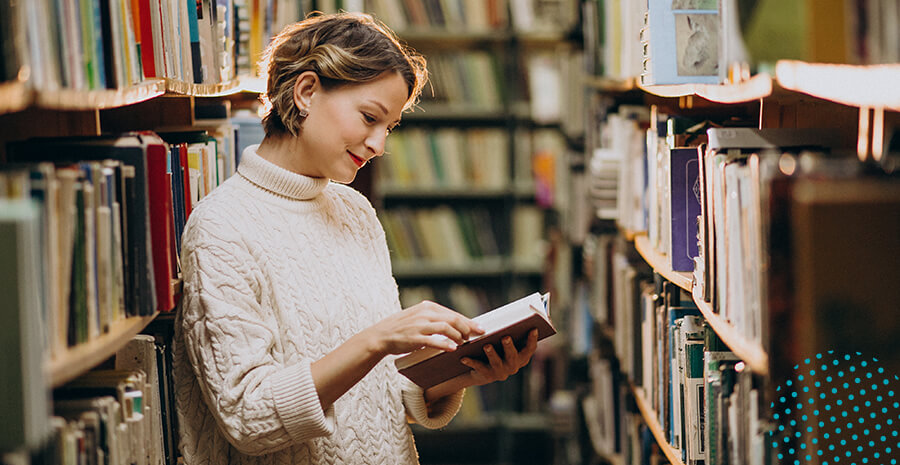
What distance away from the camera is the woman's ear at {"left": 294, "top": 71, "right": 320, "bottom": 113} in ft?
4.99

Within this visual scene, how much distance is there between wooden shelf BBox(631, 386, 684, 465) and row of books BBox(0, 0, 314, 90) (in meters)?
1.24

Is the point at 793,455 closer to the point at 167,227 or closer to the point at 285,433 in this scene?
the point at 285,433

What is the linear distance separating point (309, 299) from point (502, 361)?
0.37m

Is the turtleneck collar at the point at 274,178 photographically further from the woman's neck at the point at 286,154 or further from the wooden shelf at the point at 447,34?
the wooden shelf at the point at 447,34

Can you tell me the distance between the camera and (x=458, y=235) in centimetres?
410

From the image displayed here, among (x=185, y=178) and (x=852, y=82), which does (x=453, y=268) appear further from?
(x=852, y=82)

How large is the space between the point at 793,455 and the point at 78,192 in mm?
983

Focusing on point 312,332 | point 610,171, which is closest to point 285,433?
point 312,332

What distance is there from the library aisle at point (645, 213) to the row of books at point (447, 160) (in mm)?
1040

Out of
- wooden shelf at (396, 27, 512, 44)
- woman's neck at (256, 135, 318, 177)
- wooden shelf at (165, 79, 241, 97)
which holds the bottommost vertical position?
woman's neck at (256, 135, 318, 177)

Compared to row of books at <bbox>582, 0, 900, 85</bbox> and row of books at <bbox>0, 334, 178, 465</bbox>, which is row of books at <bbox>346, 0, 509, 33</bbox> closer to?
row of books at <bbox>582, 0, 900, 85</bbox>

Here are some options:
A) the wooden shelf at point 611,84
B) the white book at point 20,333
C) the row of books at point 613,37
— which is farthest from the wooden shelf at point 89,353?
the wooden shelf at point 611,84

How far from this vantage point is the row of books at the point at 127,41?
902mm

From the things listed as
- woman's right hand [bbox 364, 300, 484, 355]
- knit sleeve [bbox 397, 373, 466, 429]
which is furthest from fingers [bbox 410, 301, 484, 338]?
knit sleeve [bbox 397, 373, 466, 429]
